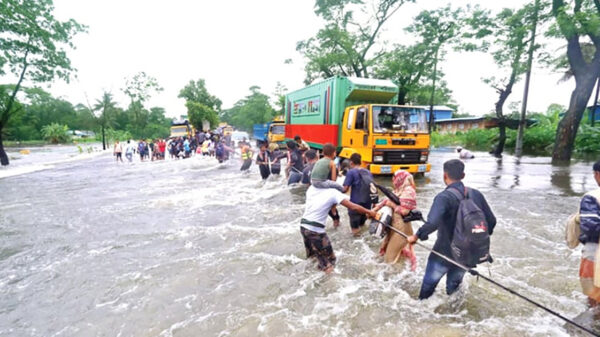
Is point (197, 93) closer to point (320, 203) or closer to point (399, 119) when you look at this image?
point (399, 119)

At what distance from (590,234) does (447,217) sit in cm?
108

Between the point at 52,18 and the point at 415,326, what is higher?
the point at 52,18

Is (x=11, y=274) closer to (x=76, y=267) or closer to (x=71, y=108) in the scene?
(x=76, y=267)

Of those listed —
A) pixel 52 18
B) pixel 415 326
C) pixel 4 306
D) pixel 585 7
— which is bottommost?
pixel 4 306

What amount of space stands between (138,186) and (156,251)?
735 centimetres

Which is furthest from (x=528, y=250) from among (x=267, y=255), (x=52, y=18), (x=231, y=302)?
(x=52, y=18)

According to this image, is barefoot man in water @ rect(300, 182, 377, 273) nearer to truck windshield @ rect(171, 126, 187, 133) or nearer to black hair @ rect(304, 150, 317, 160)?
black hair @ rect(304, 150, 317, 160)

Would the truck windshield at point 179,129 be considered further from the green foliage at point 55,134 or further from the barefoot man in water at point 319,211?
the green foliage at point 55,134

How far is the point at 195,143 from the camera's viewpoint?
25.8m

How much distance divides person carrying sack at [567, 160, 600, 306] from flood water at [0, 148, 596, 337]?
0.54 m

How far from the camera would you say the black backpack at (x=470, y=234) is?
2.64 meters

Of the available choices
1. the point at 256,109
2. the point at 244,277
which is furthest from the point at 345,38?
the point at 256,109

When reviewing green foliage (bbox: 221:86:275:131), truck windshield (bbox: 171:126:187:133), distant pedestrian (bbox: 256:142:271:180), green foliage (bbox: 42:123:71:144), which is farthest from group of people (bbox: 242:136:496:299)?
green foliage (bbox: 42:123:71:144)

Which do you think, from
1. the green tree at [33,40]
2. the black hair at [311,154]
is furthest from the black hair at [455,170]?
the green tree at [33,40]
